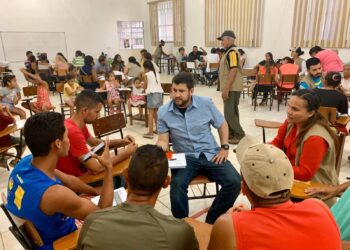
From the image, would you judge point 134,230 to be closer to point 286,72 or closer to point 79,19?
point 286,72

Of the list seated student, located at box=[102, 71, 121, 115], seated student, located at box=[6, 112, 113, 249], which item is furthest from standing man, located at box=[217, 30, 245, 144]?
seated student, located at box=[6, 112, 113, 249]

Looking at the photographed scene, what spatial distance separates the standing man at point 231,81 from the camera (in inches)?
158

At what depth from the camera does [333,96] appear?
3182 millimetres

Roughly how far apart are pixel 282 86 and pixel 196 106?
4.51 meters

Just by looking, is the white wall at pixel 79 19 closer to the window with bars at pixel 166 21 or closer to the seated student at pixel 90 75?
the window with bars at pixel 166 21

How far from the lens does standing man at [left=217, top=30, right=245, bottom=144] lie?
402 cm

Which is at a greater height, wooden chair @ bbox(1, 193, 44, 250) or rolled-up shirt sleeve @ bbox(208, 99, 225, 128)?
rolled-up shirt sleeve @ bbox(208, 99, 225, 128)

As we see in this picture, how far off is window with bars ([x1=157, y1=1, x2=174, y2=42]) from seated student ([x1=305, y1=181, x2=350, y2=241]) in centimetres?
1257

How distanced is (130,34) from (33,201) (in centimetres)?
1390

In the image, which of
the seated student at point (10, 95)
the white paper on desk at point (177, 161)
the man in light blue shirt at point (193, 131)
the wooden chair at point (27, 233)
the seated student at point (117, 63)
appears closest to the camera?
the wooden chair at point (27, 233)

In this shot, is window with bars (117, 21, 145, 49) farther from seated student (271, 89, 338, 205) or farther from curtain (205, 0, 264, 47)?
seated student (271, 89, 338, 205)

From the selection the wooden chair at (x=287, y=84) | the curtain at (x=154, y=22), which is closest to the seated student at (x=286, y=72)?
the wooden chair at (x=287, y=84)

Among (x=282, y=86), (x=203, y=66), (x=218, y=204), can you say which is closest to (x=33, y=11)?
(x=203, y=66)

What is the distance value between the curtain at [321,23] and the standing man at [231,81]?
186 inches
